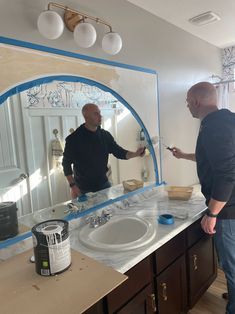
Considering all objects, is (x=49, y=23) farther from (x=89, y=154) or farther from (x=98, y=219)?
(x=98, y=219)

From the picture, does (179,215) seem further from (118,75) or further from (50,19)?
(50,19)

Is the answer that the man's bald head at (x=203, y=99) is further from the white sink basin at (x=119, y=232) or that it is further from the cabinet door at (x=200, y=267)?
the cabinet door at (x=200, y=267)

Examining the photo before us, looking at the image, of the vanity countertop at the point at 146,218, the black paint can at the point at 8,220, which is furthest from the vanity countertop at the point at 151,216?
the black paint can at the point at 8,220

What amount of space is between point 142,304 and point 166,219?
0.49 meters

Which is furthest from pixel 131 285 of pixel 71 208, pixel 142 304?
pixel 71 208

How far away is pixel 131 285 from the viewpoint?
120 centimetres

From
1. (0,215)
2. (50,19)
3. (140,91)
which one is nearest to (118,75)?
(140,91)

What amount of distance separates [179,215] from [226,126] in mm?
656

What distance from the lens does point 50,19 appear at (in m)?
1.23

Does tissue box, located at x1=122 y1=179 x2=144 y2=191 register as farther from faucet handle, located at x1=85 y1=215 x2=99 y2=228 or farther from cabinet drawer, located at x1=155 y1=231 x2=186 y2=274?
cabinet drawer, located at x1=155 y1=231 x2=186 y2=274

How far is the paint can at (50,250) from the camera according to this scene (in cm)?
97

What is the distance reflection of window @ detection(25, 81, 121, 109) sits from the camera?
1336 mm

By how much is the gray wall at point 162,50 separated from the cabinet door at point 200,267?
2.23 ft

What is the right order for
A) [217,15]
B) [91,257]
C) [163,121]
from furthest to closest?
[163,121], [217,15], [91,257]
